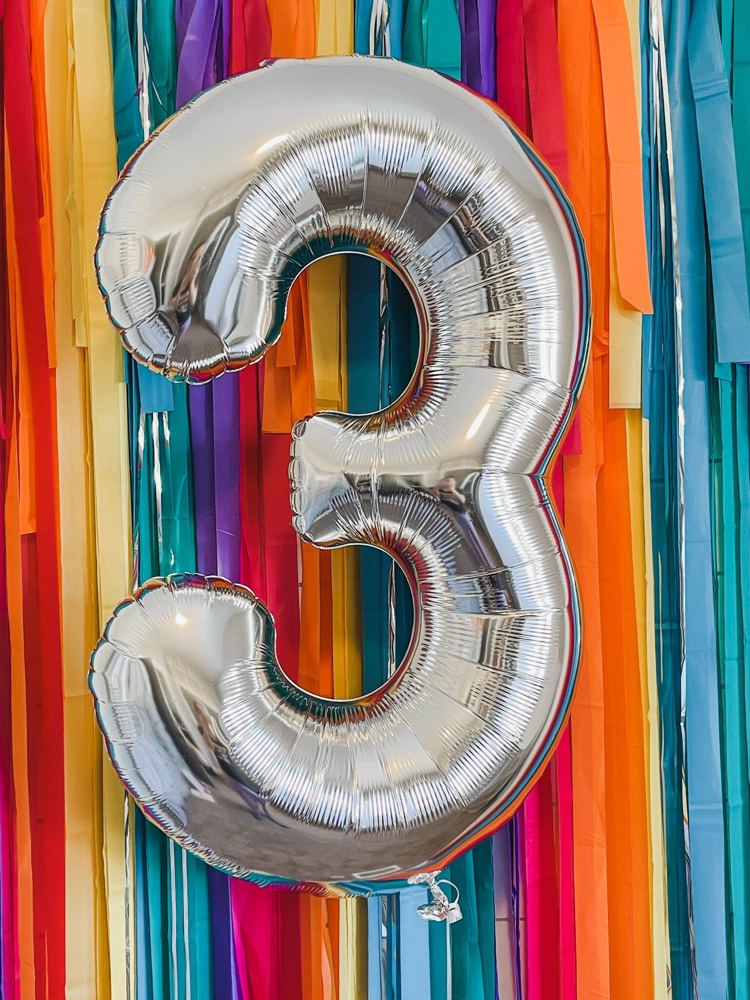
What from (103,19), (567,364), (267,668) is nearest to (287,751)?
(267,668)

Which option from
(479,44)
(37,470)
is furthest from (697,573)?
(37,470)

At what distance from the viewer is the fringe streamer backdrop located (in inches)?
33.9

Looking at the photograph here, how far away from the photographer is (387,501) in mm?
731

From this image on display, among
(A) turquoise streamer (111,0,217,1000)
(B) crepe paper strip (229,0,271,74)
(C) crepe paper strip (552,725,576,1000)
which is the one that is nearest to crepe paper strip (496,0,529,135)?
(B) crepe paper strip (229,0,271,74)

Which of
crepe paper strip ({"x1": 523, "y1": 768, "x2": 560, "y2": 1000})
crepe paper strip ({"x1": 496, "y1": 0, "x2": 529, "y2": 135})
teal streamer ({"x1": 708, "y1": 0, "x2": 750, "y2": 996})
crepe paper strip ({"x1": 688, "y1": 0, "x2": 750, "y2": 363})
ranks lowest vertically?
crepe paper strip ({"x1": 523, "y1": 768, "x2": 560, "y2": 1000})

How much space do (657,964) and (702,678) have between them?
320 mm

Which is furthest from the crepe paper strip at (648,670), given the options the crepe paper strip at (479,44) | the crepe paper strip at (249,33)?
the crepe paper strip at (249,33)

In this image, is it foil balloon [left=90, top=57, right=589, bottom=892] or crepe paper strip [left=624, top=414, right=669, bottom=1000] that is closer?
foil balloon [left=90, top=57, right=589, bottom=892]

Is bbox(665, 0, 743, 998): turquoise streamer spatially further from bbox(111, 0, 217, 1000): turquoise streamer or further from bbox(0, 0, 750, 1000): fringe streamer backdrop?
bbox(111, 0, 217, 1000): turquoise streamer

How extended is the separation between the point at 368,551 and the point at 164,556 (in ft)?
0.74

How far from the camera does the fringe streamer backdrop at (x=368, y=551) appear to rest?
33.9 inches

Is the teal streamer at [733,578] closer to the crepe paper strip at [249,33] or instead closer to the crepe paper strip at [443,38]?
the crepe paper strip at [443,38]

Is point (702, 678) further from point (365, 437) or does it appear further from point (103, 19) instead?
point (103, 19)

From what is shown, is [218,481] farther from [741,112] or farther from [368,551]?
[741,112]
